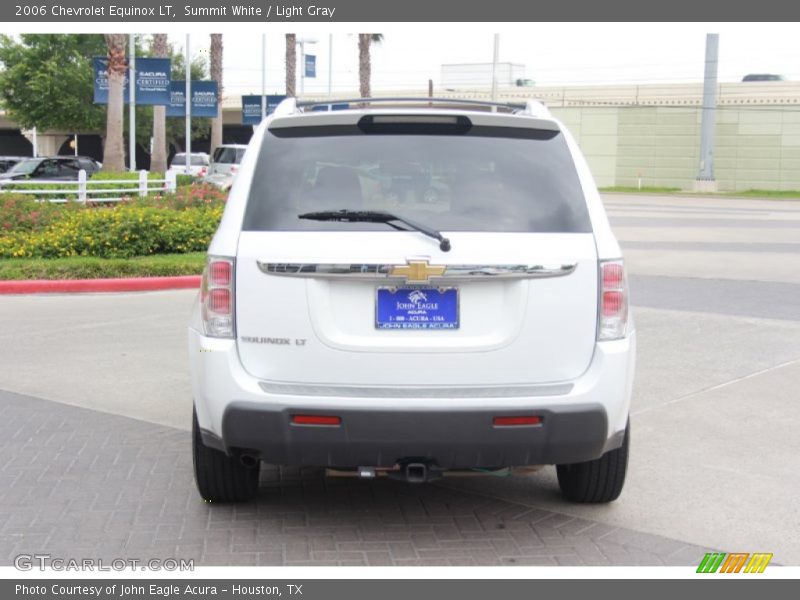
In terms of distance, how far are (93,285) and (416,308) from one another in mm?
9797

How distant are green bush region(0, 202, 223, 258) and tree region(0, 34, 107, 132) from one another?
38.6 meters

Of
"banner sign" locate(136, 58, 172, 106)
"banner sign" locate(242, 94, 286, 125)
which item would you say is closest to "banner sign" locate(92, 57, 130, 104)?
"banner sign" locate(136, 58, 172, 106)

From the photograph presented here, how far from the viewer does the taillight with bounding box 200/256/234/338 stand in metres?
4.65

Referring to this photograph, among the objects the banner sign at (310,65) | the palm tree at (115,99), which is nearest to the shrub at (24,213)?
the palm tree at (115,99)

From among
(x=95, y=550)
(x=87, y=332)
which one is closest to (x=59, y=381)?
(x=87, y=332)

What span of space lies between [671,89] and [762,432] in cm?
5858

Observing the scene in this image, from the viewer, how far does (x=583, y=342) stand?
4641 millimetres

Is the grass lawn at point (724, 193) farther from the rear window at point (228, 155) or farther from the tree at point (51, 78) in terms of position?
the tree at point (51, 78)

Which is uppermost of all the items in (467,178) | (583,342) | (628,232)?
(467,178)

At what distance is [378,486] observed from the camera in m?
5.88

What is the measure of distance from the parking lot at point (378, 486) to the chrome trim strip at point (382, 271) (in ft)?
4.13
